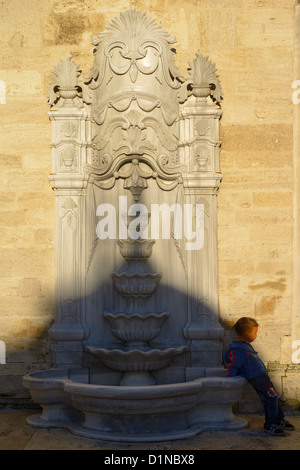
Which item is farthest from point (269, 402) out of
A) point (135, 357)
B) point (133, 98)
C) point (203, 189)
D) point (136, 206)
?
point (133, 98)

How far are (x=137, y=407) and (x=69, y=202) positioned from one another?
1.95 m

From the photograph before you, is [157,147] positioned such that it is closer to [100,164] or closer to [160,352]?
[100,164]

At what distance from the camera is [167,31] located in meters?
5.73

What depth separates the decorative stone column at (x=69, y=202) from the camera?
18.6 ft

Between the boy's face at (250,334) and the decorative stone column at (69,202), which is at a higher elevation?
the decorative stone column at (69,202)

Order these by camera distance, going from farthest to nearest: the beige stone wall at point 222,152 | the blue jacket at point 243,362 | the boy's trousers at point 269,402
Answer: the beige stone wall at point 222,152 < the blue jacket at point 243,362 < the boy's trousers at point 269,402

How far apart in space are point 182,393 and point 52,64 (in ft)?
10.3

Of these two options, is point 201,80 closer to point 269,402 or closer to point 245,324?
point 245,324

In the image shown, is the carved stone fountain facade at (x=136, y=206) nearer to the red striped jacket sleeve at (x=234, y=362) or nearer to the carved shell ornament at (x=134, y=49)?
the carved shell ornament at (x=134, y=49)

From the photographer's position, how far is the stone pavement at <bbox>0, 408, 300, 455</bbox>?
463 cm

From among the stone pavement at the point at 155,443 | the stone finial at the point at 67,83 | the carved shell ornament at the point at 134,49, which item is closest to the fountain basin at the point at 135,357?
the stone pavement at the point at 155,443

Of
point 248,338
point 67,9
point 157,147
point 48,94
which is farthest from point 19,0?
point 248,338

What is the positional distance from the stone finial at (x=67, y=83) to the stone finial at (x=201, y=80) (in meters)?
0.91

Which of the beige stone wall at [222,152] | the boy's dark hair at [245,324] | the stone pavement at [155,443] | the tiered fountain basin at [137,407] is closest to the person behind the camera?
the stone pavement at [155,443]
